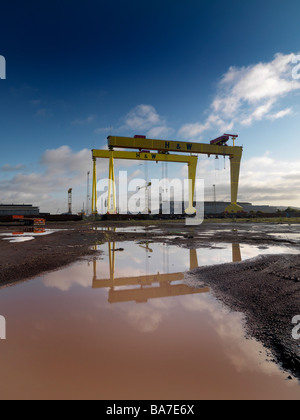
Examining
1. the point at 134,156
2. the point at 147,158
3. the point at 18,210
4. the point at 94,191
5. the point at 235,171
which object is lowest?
the point at 18,210

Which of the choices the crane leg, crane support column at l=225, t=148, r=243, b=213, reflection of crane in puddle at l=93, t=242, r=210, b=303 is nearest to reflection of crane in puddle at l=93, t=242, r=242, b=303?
reflection of crane in puddle at l=93, t=242, r=210, b=303

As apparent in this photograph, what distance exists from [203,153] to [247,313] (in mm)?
29212

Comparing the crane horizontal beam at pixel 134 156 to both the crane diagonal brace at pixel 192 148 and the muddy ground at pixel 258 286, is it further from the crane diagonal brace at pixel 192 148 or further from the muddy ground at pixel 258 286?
the muddy ground at pixel 258 286

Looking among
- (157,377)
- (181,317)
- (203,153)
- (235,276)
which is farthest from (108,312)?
(203,153)

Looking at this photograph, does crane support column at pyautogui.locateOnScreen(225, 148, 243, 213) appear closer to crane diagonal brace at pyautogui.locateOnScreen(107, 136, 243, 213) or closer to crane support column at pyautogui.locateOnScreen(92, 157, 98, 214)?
crane diagonal brace at pyautogui.locateOnScreen(107, 136, 243, 213)

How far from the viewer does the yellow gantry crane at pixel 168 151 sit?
2670 centimetres

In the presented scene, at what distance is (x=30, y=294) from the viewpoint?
329cm

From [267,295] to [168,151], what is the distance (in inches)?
1053

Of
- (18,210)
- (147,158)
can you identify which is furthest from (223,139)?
(18,210)

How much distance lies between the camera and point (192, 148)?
28.7m

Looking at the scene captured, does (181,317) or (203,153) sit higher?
(203,153)

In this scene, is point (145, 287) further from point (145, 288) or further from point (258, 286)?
point (258, 286)

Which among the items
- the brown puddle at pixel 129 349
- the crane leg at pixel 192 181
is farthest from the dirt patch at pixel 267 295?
the crane leg at pixel 192 181
